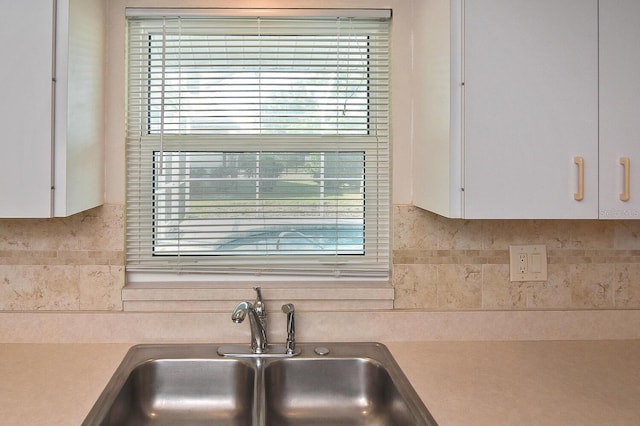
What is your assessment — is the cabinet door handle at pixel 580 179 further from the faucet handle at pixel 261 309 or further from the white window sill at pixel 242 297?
the faucet handle at pixel 261 309

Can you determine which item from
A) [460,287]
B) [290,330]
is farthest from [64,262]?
[460,287]

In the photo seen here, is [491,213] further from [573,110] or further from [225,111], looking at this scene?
[225,111]

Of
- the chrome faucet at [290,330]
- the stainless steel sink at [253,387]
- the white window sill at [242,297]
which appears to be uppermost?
the white window sill at [242,297]

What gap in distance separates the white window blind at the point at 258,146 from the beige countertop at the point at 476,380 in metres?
0.39

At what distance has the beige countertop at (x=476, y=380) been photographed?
1.25 metres

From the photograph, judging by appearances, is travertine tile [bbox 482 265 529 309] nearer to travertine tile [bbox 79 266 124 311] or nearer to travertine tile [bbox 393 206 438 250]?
travertine tile [bbox 393 206 438 250]

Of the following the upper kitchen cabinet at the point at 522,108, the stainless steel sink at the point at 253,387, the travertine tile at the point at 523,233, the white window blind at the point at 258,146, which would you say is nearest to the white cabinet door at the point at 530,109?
the upper kitchen cabinet at the point at 522,108

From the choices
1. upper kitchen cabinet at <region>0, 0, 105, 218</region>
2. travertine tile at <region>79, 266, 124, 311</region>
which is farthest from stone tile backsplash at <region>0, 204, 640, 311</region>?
upper kitchen cabinet at <region>0, 0, 105, 218</region>

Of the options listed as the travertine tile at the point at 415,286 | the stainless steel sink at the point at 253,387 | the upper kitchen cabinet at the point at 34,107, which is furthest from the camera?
the travertine tile at the point at 415,286

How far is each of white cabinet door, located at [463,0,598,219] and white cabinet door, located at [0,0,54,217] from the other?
1181 mm

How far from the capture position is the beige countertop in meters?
1.25

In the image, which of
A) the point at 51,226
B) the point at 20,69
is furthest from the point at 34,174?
the point at 51,226

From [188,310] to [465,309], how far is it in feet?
3.27

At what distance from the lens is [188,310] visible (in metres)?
1.78
